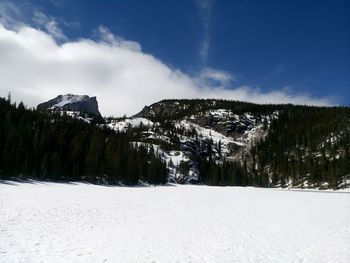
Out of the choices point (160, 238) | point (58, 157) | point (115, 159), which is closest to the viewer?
point (160, 238)

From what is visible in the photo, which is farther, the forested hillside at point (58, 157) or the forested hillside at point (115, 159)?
the forested hillside at point (115, 159)

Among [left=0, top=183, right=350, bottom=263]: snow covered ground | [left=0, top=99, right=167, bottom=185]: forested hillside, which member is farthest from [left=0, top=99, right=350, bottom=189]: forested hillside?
[left=0, top=183, right=350, bottom=263]: snow covered ground

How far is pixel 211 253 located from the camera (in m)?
14.1

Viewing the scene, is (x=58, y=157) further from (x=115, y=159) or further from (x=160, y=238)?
(x=160, y=238)

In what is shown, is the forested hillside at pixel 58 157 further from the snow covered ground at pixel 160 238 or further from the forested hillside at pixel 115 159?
the snow covered ground at pixel 160 238

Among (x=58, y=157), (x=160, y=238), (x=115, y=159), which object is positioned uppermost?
(x=115, y=159)

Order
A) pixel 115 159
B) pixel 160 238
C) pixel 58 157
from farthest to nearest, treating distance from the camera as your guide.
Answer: pixel 115 159 → pixel 58 157 → pixel 160 238

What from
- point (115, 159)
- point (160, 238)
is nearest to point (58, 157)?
point (115, 159)

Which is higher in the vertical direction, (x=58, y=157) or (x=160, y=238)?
(x=58, y=157)

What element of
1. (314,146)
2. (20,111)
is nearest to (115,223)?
(20,111)

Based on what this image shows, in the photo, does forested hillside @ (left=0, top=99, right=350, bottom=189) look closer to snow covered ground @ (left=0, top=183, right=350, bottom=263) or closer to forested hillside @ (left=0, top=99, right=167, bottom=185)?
forested hillside @ (left=0, top=99, right=167, bottom=185)

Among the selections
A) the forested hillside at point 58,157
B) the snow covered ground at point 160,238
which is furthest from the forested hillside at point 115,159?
the snow covered ground at point 160,238

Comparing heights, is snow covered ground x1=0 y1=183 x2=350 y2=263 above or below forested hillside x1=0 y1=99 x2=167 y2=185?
below

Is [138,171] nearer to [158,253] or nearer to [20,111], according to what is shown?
[20,111]
